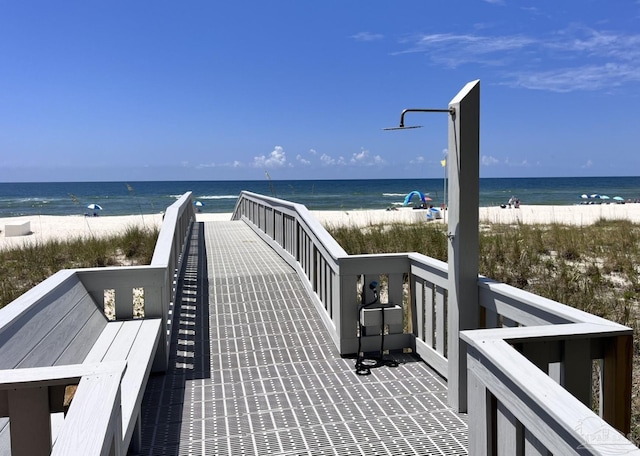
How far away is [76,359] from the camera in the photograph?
387 cm

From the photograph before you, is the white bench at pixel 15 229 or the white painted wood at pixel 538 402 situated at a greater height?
the white painted wood at pixel 538 402

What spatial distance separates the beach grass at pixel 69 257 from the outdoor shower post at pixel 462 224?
700 centimetres

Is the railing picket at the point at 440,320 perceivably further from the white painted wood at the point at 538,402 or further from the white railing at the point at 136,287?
the white railing at the point at 136,287

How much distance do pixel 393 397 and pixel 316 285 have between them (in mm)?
2444

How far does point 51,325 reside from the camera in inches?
139

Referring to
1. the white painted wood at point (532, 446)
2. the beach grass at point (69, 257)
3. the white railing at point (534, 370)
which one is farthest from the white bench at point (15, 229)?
the white painted wood at point (532, 446)

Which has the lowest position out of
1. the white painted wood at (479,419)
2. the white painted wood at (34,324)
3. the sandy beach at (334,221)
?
the sandy beach at (334,221)

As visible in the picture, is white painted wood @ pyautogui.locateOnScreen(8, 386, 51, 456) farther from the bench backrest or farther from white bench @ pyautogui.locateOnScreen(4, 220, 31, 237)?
white bench @ pyautogui.locateOnScreen(4, 220, 31, 237)

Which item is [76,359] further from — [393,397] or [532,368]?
[532,368]

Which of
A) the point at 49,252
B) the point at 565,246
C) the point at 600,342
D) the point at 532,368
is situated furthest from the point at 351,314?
the point at 49,252

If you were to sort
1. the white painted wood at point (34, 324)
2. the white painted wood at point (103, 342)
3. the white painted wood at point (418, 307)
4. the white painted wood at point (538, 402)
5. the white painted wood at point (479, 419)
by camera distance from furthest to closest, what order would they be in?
the white painted wood at point (418, 307) → the white painted wood at point (103, 342) → the white painted wood at point (34, 324) → the white painted wood at point (479, 419) → the white painted wood at point (538, 402)

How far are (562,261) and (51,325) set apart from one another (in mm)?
7974

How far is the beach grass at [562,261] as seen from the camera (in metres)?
6.49

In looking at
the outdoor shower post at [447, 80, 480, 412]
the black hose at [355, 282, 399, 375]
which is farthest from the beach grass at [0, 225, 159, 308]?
the outdoor shower post at [447, 80, 480, 412]
